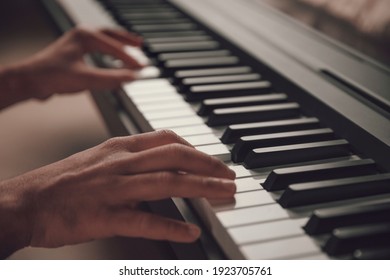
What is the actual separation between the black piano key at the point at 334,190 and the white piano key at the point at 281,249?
83 millimetres

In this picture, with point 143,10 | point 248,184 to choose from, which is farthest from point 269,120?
point 143,10

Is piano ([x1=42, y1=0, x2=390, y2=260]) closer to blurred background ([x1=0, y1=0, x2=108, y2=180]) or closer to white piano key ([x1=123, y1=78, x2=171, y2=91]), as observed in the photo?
white piano key ([x1=123, y1=78, x2=171, y2=91])

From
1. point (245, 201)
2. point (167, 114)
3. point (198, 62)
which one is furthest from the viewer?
point (198, 62)

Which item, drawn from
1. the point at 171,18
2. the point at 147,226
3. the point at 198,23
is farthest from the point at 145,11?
the point at 147,226

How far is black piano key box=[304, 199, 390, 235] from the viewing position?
0.69m

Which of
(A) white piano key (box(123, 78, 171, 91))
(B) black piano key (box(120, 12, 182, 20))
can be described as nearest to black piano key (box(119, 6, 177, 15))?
(B) black piano key (box(120, 12, 182, 20))

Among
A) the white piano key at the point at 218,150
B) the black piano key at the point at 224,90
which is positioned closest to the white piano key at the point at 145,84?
the black piano key at the point at 224,90

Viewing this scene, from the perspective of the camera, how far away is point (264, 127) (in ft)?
3.20

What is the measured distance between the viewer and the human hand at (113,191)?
74 cm

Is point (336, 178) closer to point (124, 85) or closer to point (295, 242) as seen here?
point (295, 242)

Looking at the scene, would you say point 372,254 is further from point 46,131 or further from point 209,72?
point 46,131

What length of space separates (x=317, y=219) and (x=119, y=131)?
67 centimetres

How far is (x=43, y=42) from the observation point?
8.66 feet

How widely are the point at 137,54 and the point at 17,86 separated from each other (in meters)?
0.36
